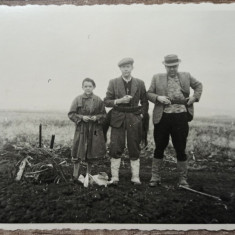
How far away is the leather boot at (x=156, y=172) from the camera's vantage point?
2258mm

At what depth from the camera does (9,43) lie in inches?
95.2

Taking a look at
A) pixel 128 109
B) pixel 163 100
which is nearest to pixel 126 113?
pixel 128 109

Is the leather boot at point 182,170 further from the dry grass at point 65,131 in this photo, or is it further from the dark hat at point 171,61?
the dark hat at point 171,61

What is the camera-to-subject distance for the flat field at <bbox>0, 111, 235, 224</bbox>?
2168mm

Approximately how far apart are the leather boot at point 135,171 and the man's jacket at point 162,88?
324 millimetres

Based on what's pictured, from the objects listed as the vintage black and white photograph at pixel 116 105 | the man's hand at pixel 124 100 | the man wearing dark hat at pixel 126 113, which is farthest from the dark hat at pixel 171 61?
the man's hand at pixel 124 100

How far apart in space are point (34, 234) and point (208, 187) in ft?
4.11

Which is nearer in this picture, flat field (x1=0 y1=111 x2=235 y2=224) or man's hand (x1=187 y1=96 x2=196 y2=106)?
flat field (x1=0 y1=111 x2=235 y2=224)

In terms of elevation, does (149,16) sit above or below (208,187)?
above

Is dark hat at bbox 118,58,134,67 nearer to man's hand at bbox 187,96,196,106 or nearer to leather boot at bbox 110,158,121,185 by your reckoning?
man's hand at bbox 187,96,196,106

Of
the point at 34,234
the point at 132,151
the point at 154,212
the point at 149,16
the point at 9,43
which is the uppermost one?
the point at 149,16

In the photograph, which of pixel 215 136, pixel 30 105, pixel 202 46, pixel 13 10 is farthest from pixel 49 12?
pixel 215 136

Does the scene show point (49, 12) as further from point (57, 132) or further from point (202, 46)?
point (202, 46)

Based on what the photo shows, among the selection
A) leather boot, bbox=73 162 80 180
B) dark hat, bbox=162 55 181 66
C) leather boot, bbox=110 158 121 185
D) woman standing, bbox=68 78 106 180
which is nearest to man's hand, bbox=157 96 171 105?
dark hat, bbox=162 55 181 66
